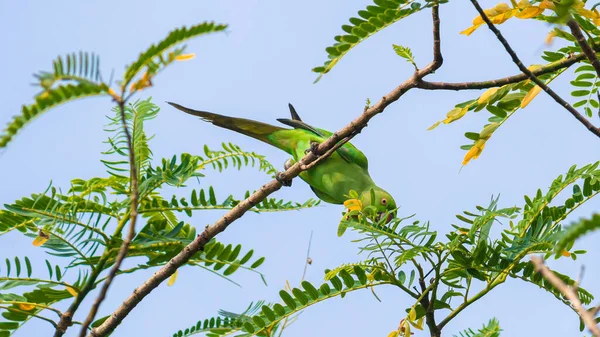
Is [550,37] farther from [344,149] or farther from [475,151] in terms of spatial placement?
[344,149]

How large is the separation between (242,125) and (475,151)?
1.94 metres

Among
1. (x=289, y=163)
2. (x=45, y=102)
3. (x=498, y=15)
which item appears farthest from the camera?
(x=289, y=163)

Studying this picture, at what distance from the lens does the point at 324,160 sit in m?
4.82

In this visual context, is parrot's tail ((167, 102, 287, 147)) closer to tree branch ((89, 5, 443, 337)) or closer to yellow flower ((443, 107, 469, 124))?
tree branch ((89, 5, 443, 337))

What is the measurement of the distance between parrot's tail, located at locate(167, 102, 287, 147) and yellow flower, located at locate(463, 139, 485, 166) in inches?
68.2

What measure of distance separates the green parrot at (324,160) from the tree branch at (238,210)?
1624 millimetres

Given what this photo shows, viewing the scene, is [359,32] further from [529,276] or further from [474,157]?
[529,276]

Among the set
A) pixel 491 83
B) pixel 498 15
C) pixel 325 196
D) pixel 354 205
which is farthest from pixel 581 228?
pixel 325 196

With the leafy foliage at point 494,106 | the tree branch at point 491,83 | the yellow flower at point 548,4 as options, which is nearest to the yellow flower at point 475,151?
the leafy foliage at point 494,106

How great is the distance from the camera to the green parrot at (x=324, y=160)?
4730 mm

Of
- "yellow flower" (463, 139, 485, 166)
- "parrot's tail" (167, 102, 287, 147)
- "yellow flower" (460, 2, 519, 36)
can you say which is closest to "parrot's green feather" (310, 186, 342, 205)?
"parrot's tail" (167, 102, 287, 147)

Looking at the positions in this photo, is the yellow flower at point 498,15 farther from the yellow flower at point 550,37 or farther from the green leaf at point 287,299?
the green leaf at point 287,299

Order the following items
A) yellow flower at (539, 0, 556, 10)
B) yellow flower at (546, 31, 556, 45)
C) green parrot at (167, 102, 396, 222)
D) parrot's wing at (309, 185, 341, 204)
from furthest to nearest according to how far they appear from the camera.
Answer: parrot's wing at (309, 185, 341, 204)
green parrot at (167, 102, 396, 222)
yellow flower at (546, 31, 556, 45)
yellow flower at (539, 0, 556, 10)

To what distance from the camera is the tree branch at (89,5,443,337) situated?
2.65m
